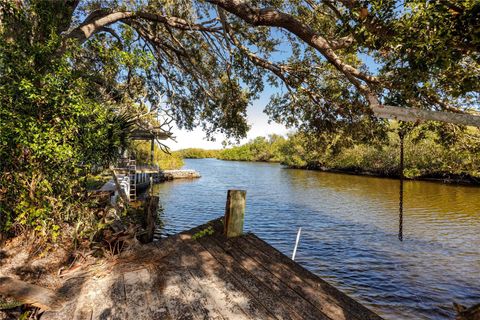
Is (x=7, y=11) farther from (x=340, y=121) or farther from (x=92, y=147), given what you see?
(x=340, y=121)

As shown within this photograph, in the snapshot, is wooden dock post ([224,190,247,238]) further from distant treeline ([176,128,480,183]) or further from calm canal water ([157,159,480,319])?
calm canal water ([157,159,480,319])

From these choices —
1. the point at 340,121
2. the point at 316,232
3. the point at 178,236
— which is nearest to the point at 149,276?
the point at 178,236

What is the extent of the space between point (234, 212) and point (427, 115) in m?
4.24

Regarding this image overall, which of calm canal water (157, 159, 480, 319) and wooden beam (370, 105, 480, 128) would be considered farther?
calm canal water (157, 159, 480, 319)

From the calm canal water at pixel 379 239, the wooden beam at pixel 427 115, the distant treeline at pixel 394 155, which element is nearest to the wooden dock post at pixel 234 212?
the wooden beam at pixel 427 115

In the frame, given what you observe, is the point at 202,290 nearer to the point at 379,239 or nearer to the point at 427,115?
the point at 427,115

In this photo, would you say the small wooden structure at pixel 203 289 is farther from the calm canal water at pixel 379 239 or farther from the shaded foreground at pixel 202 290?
the calm canal water at pixel 379 239

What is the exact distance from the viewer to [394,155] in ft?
133

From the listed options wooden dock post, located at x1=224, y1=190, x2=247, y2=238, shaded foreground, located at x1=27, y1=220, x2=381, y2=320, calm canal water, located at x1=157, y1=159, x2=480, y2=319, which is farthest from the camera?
calm canal water, located at x1=157, y1=159, x2=480, y2=319

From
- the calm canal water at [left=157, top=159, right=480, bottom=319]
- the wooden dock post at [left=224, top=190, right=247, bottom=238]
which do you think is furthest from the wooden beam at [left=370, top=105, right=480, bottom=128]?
the calm canal water at [left=157, top=159, right=480, bottom=319]

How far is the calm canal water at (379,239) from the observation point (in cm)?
859

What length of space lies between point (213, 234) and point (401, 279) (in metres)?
Result: 7.38

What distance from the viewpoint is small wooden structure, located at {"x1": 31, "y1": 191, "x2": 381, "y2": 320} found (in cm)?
366

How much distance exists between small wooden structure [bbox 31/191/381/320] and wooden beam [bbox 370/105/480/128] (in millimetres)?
2625
